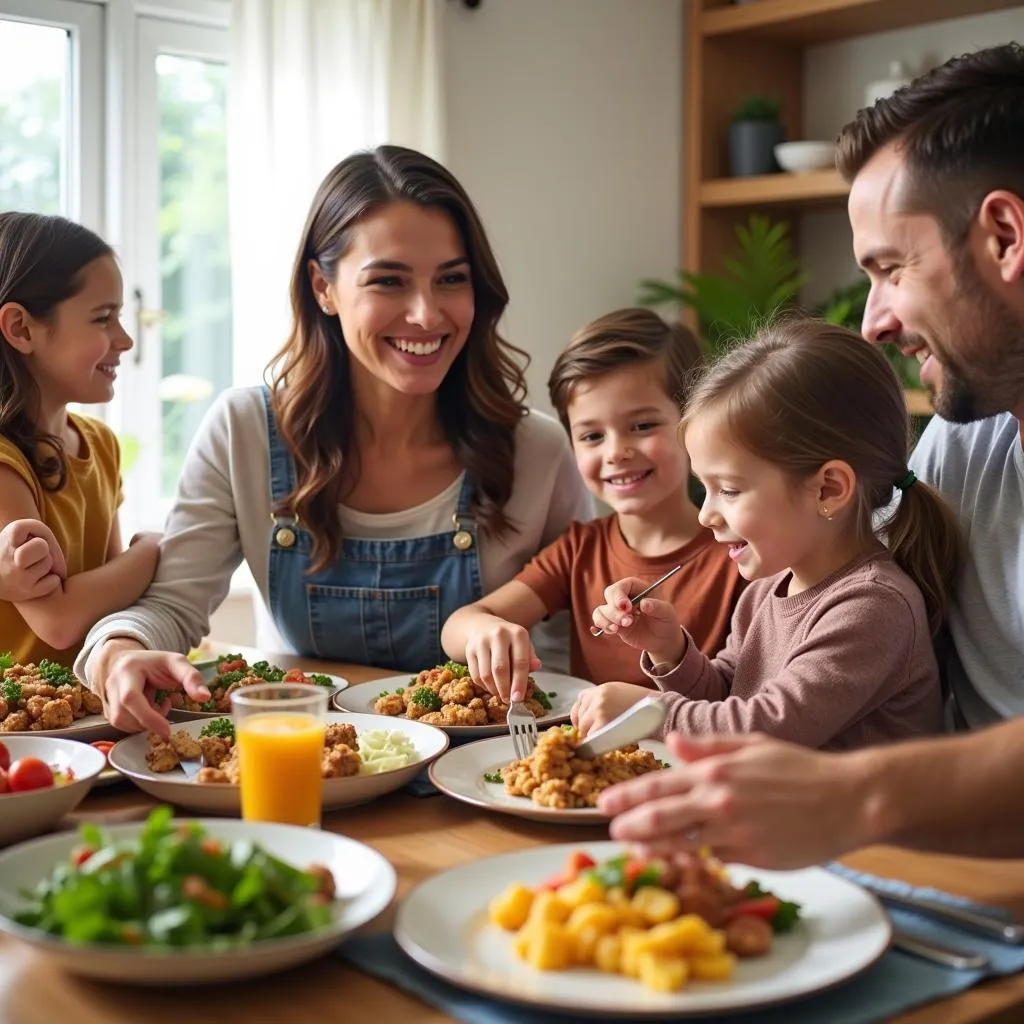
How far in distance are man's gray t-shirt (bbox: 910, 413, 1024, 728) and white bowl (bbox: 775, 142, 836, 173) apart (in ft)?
9.98

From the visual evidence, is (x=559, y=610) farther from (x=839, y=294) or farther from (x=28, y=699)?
(x=839, y=294)

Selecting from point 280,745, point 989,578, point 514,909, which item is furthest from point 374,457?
point 514,909

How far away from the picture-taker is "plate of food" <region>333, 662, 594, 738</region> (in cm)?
178

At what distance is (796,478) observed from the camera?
70.6 inches

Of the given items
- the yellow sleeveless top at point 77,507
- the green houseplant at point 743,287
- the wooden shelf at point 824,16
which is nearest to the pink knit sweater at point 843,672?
the yellow sleeveless top at point 77,507

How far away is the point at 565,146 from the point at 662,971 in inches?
171

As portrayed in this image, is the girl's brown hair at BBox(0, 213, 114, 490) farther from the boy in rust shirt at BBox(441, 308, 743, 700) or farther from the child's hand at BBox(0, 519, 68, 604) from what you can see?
the boy in rust shirt at BBox(441, 308, 743, 700)

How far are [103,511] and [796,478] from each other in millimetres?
1335

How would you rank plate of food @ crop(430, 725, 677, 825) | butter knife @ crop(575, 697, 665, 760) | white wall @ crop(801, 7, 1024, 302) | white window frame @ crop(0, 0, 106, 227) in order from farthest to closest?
white wall @ crop(801, 7, 1024, 302) < white window frame @ crop(0, 0, 106, 227) < plate of food @ crop(430, 725, 677, 825) < butter knife @ crop(575, 697, 665, 760)

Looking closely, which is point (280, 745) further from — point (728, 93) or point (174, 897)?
point (728, 93)

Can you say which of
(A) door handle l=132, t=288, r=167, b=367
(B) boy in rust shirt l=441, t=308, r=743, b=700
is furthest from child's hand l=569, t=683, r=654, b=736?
(A) door handle l=132, t=288, r=167, b=367

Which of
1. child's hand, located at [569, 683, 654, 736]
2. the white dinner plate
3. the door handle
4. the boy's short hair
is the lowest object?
the white dinner plate

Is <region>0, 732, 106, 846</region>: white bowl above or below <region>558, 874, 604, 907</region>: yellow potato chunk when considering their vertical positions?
below

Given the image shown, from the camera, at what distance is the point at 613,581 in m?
2.37
